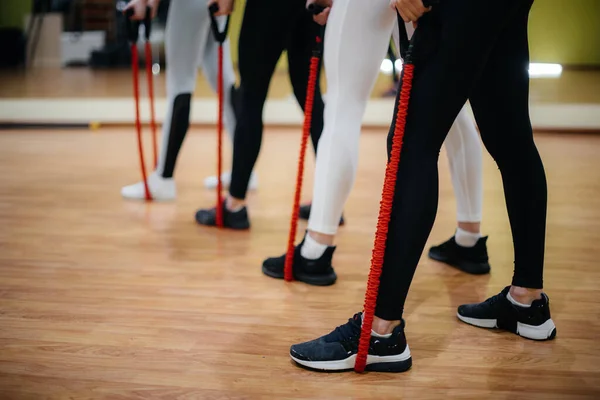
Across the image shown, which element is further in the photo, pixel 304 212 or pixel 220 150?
pixel 304 212

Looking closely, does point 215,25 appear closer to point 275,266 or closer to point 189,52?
point 189,52

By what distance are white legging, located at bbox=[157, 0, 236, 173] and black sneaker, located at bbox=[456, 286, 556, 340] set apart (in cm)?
125

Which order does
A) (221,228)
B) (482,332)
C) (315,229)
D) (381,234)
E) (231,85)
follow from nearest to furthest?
1. (381,234)
2. (482,332)
3. (315,229)
4. (221,228)
5. (231,85)

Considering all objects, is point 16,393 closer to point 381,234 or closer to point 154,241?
point 381,234

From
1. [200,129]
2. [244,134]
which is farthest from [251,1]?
[200,129]

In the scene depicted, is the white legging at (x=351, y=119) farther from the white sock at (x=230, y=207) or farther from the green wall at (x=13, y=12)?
the green wall at (x=13, y=12)

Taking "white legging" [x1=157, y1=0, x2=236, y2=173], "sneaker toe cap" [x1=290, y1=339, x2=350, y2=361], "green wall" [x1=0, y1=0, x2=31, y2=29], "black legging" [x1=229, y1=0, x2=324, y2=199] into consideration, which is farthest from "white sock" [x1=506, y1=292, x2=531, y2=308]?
"green wall" [x1=0, y1=0, x2=31, y2=29]

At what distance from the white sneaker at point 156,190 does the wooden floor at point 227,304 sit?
6 cm

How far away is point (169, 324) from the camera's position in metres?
1.31

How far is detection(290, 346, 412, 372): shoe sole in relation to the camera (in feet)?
3.64

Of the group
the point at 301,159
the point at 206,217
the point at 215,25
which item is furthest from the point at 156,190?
the point at 301,159

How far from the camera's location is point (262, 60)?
5.65 ft

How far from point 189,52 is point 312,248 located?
3.05ft

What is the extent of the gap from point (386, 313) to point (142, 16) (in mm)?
1456
